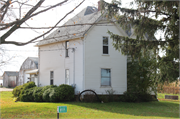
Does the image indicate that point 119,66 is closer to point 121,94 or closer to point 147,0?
point 121,94

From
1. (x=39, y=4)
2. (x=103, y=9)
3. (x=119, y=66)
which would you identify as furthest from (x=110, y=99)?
(x=39, y=4)

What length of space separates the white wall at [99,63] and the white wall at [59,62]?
70 cm

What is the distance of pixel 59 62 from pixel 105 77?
504 cm

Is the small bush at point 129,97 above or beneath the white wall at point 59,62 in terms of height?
beneath

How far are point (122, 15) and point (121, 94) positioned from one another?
937 cm

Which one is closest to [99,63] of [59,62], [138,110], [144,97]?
[59,62]

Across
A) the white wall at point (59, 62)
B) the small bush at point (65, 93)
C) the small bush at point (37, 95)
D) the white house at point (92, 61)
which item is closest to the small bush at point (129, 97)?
the white house at point (92, 61)

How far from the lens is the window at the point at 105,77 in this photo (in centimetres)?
2008

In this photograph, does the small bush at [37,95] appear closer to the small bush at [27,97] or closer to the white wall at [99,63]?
the small bush at [27,97]

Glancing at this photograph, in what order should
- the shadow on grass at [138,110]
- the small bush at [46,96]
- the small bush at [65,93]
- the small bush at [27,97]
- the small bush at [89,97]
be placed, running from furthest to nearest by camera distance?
the small bush at [27,97]
the small bush at [46,96]
the small bush at [89,97]
the small bush at [65,93]
the shadow on grass at [138,110]

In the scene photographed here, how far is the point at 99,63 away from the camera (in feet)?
65.5

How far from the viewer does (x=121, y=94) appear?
2047 centimetres

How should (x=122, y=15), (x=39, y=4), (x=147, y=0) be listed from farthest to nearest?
(x=122, y=15), (x=147, y=0), (x=39, y=4)

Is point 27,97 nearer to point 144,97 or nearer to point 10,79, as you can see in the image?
point 144,97
